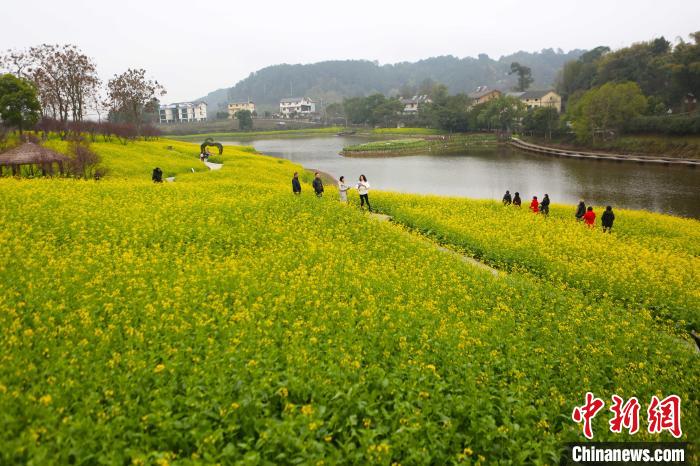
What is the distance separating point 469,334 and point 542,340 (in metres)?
1.94

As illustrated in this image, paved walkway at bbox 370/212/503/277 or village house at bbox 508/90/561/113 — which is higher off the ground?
village house at bbox 508/90/561/113

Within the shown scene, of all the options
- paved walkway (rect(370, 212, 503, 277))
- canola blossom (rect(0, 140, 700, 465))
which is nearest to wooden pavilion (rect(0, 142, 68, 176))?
canola blossom (rect(0, 140, 700, 465))

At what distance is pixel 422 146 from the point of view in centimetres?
10256

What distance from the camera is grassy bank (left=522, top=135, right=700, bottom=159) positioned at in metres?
66.0

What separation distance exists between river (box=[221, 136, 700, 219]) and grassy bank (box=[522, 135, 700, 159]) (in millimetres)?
6474

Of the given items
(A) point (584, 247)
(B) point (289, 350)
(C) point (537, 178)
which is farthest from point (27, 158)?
(C) point (537, 178)

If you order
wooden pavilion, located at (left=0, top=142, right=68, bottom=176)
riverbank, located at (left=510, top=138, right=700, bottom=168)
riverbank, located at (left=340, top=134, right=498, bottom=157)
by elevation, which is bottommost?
riverbank, located at (left=510, top=138, right=700, bottom=168)

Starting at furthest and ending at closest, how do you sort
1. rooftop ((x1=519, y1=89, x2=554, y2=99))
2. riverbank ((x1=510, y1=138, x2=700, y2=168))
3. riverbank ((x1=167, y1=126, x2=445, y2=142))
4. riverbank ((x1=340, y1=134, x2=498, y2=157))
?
riverbank ((x1=167, y1=126, x2=445, y2=142)) → rooftop ((x1=519, y1=89, x2=554, y2=99)) → riverbank ((x1=340, y1=134, x2=498, y2=157)) → riverbank ((x1=510, y1=138, x2=700, y2=168))

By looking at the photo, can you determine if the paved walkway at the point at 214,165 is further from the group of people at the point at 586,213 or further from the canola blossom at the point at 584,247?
the group of people at the point at 586,213

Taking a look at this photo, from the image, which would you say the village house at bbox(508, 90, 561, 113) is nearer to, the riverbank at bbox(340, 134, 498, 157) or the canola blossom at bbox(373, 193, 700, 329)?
the riverbank at bbox(340, 134, 498, 157)

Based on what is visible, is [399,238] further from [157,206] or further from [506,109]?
[506,109]

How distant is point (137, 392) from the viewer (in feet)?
25.0

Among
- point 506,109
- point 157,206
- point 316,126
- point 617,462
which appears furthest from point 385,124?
point 617,462

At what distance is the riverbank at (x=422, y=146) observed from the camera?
94.8 meters
